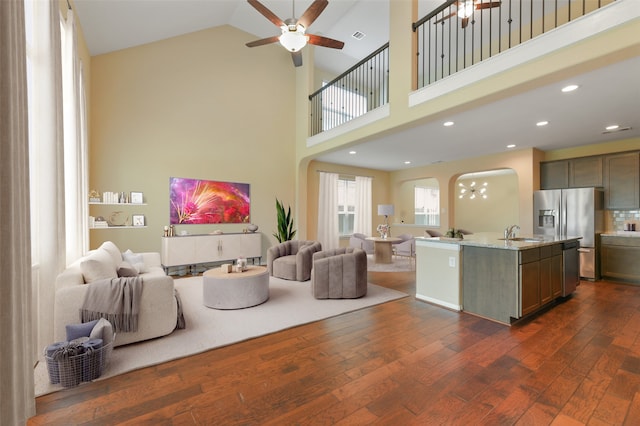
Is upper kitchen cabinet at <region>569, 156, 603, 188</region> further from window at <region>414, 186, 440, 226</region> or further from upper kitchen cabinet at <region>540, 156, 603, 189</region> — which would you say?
window at <region>414, 186, 440, 226</region>

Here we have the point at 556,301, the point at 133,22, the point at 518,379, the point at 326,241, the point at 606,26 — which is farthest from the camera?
the point at 326,241

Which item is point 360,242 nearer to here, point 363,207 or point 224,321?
point 363,207

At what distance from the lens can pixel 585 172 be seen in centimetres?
555

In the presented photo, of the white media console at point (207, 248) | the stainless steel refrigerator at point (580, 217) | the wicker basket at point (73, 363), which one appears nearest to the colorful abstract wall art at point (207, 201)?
the white media console at point (207, 248)

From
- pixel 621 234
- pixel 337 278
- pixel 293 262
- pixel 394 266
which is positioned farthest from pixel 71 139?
pixel 621 234

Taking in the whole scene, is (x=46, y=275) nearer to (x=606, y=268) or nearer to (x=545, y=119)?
(x=545, y=119)

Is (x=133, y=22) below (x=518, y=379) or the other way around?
the other way around

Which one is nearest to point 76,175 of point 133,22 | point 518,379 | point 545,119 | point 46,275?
point 46,275

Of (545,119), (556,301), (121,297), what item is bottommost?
(556,301)

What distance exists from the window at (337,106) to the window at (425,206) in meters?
4.48

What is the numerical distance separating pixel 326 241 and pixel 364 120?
13.3ft

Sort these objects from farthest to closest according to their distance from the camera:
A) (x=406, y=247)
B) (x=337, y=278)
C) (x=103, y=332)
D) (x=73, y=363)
Result: (x=406, y=247) < (x=337, y=278) < (x=103, y=332) < (x=73, y=363)

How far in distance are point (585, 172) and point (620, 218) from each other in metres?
1.09

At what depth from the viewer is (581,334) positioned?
9.46 feet
